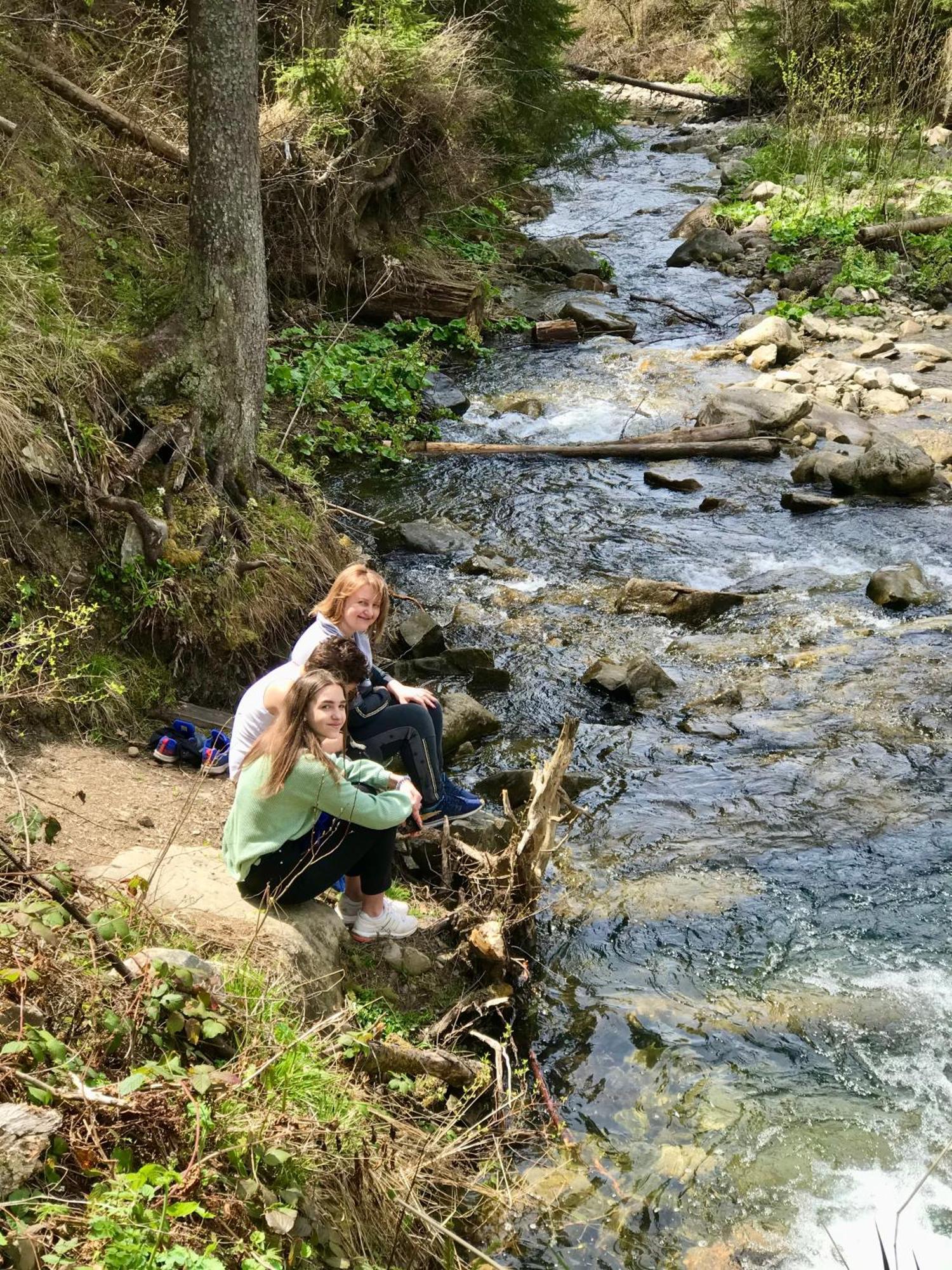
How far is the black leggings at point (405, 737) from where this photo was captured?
531 cm

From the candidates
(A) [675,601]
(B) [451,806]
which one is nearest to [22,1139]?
(B) [451,806]

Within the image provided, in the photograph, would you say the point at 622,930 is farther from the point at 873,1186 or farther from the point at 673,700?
the point at 673,700

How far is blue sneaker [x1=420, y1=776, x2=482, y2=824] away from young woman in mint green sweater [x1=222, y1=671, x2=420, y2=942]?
916 millimetres

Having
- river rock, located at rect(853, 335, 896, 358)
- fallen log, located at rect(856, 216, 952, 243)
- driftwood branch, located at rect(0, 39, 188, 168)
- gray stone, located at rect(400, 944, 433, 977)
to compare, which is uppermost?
driftwood branch, located at rect(0, 39, 188, 168)

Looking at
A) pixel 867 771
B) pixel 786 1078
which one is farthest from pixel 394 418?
pixel 786 1078

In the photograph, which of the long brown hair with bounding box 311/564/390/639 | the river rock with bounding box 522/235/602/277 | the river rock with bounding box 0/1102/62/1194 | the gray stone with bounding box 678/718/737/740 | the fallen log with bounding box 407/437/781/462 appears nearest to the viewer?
the river rock with bounding box 0/1102/62/1194

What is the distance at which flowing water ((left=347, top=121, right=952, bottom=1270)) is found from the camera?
13.3 ft

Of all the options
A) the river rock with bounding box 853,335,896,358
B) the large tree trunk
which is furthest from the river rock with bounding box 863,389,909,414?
the large tree trunk

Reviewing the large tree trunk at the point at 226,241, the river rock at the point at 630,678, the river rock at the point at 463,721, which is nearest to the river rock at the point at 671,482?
the river rock at the point at 630,678

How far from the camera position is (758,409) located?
12.2 m

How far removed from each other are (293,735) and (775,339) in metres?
11.7

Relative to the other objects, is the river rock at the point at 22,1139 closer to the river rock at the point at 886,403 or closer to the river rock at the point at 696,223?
the river rock at the point at 886,403

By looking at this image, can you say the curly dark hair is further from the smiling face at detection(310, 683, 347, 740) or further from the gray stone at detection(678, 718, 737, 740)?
the gray stone at detection(678, 718, 737, 740)

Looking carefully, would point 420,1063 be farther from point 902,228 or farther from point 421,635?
point 902,228
